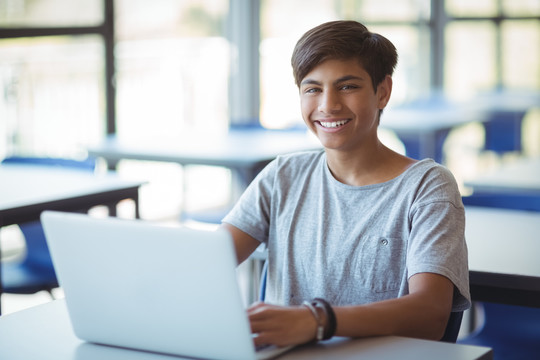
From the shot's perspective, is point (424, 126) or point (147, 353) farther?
point (424, 126)

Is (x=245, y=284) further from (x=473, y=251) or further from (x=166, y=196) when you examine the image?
(x=473, y=251)

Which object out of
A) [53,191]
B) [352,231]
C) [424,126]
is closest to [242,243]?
[352,231]

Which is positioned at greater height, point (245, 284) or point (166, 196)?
point (166, 196)

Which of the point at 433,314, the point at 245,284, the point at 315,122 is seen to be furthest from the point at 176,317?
the point at 245,284

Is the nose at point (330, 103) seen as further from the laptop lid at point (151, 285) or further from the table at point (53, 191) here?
the table at point (53, 191)

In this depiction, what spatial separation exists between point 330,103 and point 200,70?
398 cm

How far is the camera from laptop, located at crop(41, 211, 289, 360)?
1187mm

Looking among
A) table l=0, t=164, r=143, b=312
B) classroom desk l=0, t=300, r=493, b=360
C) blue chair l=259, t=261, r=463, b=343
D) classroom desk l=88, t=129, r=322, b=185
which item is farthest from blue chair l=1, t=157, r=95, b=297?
blue chair l=259, t=261, r=463, b=343

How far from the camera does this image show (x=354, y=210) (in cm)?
169

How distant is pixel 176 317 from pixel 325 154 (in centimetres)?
68

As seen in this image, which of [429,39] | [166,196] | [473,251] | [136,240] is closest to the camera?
[136,240]

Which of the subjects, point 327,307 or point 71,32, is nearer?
point 327,307

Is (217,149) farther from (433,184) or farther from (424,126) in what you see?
(433,184)

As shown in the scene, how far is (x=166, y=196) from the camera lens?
541 centimetres
